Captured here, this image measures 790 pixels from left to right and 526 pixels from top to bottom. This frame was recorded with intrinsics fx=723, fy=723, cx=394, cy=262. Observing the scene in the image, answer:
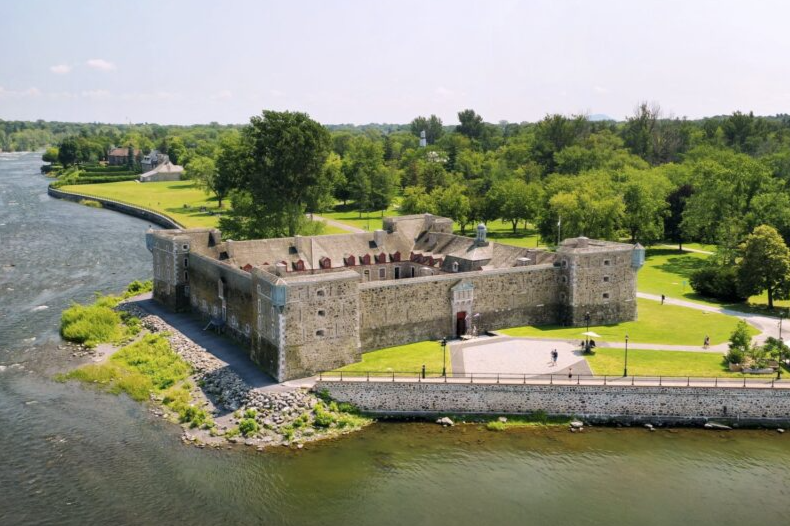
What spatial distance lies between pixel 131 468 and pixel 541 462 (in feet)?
72.4

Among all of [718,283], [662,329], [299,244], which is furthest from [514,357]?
[718,283]

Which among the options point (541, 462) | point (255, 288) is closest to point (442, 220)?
point (255, 288)

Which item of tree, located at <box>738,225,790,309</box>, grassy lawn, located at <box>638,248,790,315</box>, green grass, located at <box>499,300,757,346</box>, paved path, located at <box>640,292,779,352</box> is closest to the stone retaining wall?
paved path, located at <box>640,292,779,352</box>

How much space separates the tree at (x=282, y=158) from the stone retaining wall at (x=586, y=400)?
42.8m

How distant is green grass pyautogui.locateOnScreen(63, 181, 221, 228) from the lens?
402 ft

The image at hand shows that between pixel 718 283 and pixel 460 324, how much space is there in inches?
1123

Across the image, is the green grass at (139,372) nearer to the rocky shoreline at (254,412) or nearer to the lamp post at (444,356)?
the rocky shoreline at (254,412)

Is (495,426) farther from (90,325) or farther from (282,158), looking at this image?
(282,158)

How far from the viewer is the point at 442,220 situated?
7125cm

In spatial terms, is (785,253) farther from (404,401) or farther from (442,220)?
(404,401)

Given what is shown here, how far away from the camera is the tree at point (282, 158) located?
84750mm

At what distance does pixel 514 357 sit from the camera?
5028cm

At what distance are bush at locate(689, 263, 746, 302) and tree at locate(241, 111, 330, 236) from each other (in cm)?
4396

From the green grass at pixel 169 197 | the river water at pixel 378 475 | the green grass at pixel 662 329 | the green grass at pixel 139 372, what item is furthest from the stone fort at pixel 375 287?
the green grass at pixel 169 197
